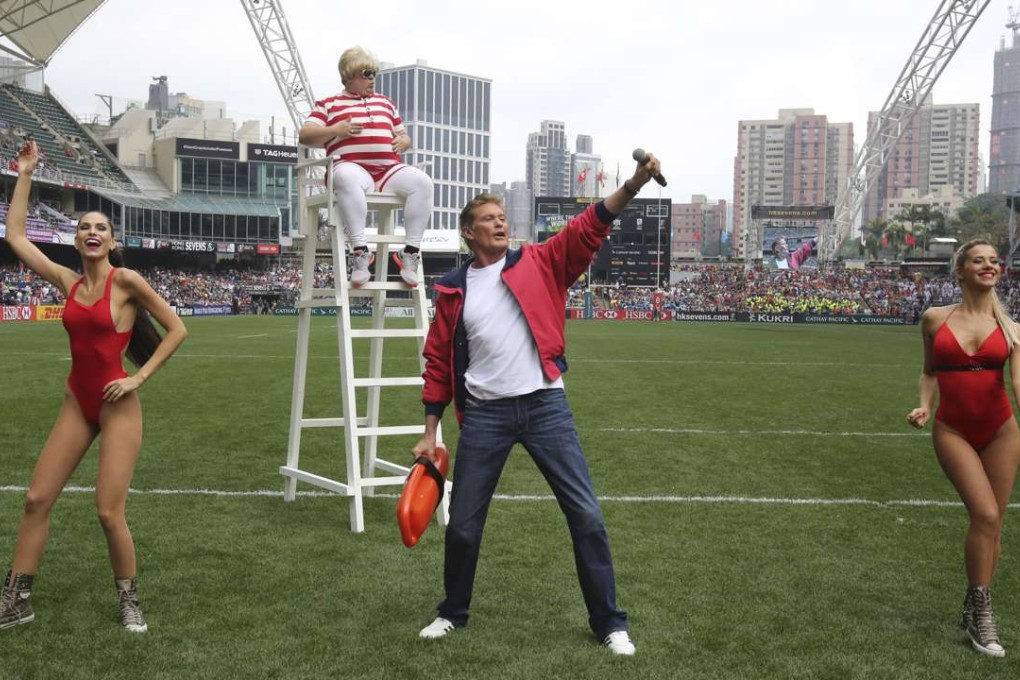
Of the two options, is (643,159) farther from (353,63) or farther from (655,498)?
(655,498)

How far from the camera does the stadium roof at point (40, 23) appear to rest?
165 ft

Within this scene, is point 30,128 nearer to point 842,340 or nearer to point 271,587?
point 842,340

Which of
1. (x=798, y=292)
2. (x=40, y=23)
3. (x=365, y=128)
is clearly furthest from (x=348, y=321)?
(x=798, y=292)

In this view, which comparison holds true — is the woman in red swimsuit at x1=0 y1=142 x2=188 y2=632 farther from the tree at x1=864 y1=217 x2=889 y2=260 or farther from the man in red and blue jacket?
the tree at x1=864 y1=217 x2=889 y2=260

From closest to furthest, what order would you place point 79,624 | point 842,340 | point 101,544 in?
point 79,624
point 101,544
point 842,340

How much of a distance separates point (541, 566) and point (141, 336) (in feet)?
8.94

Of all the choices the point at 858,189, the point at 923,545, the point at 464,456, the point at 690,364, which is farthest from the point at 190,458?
the point at 858,189

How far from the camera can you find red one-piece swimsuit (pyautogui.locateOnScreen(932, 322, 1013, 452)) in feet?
16.4

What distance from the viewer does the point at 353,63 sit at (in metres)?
6.67

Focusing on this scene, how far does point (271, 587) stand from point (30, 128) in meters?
69.0

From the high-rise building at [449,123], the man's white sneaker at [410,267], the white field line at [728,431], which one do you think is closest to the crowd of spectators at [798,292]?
the white field line at [728,431]

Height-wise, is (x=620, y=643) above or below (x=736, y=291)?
below

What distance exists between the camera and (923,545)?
6863 mm

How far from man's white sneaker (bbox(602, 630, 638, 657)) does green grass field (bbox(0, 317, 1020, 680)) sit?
9 centimetres
